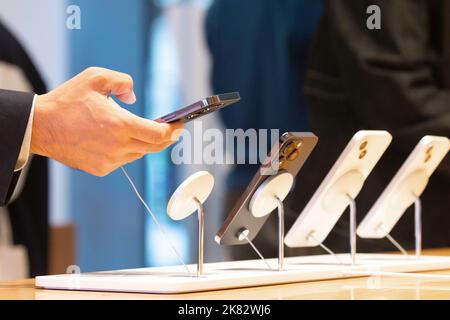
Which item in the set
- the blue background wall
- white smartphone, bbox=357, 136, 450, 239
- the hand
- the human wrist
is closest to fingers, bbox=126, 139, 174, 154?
the hand

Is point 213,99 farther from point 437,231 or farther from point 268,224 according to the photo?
point 268,224

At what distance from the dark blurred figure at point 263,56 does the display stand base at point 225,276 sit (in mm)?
1791

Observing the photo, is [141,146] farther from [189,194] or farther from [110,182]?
[110,182]

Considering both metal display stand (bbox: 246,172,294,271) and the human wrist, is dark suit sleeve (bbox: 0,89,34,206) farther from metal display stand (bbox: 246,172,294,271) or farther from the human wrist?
metal display stand (bbox: 246,172,294,271)

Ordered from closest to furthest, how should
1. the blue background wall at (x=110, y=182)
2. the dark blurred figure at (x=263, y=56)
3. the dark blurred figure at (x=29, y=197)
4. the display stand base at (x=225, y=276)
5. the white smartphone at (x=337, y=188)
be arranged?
the display stand base at (x=225, y=276) → the white smartphone at (x=337, y=188) → the dark blurred figure at (x=29, y=197) → the dark blurred figure at (x=263, y=56) → the blue background wall at (x=110, y=182)

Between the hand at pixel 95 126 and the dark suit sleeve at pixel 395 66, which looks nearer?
the hand at pixel 95 126

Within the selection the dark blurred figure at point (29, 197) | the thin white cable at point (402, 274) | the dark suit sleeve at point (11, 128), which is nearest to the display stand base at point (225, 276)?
the thin white cable at point (402, 274)

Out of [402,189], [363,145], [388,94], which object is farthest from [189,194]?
[388,94]

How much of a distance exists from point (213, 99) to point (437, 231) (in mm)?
1697

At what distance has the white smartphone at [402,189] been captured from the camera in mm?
1724

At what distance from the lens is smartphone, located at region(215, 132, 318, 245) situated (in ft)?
4.75

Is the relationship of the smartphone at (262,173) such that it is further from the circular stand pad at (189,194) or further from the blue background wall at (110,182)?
the blue background wall at (110,182)

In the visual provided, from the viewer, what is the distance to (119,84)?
1415 mm

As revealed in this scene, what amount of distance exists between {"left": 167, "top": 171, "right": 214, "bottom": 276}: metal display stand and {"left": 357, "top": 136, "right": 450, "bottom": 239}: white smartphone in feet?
1.35
